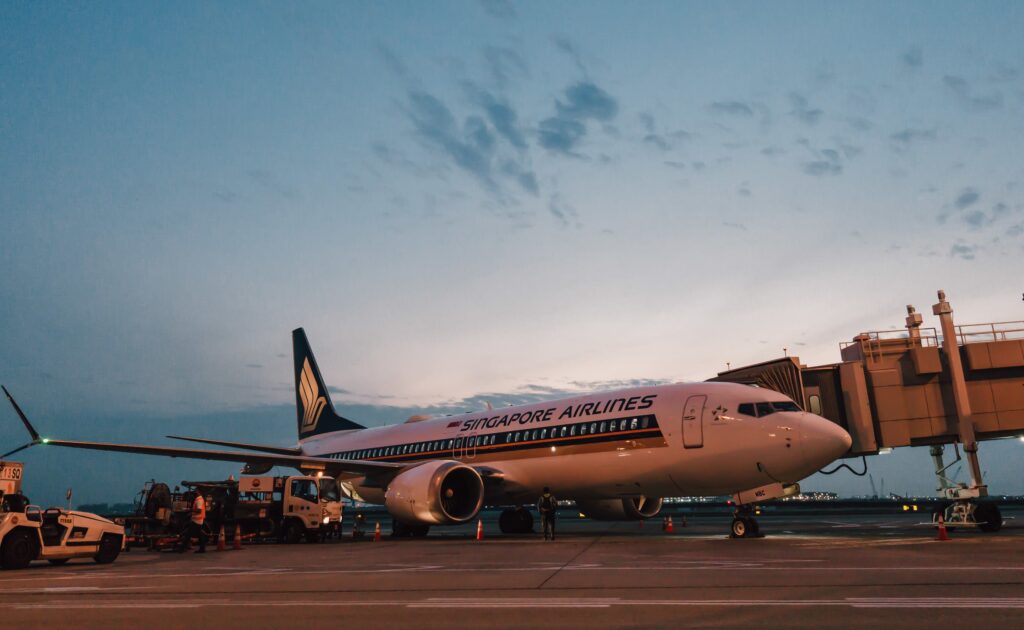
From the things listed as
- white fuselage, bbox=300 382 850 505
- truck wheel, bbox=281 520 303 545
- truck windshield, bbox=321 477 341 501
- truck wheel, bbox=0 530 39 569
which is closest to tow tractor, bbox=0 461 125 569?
truck wheel, bbox=0 530 39 569

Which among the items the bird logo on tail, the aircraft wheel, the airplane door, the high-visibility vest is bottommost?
the aircraft wheel

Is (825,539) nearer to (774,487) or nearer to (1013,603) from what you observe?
(774,487)

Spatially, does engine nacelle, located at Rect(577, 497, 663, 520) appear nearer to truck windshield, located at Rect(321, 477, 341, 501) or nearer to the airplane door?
the airplane door

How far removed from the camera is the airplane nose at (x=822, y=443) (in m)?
15.5

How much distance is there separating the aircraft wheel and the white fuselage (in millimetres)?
4858

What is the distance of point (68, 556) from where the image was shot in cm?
1399

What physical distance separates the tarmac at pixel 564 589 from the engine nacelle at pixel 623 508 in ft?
28.2

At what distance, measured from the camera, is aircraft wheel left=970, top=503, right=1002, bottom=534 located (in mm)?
17594

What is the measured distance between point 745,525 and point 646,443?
Answer: 9.43ft

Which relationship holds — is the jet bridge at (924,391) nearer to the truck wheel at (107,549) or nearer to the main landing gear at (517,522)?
the main landing gear at (517,522)

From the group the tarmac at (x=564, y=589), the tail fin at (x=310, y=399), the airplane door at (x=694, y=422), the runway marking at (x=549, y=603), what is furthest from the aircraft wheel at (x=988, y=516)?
the tail fin at (x=310, y=399)

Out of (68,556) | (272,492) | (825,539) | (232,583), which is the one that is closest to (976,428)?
(825,539)

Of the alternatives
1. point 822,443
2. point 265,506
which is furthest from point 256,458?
point 822,443

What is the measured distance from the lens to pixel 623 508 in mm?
22625
